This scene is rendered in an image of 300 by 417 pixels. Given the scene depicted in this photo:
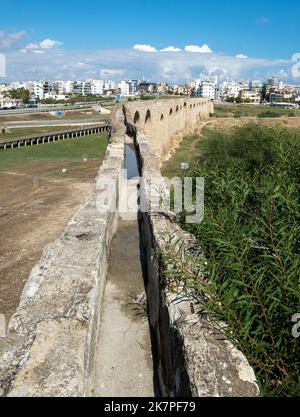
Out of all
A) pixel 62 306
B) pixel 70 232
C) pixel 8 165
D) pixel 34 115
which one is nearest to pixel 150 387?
pixel 62 306

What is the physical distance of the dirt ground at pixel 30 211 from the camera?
9867mm

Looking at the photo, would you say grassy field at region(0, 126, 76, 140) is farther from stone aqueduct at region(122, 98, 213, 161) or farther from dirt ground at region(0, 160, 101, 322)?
dirt ground at region(0, 160, 101, 322)

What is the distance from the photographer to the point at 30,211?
50.9ft

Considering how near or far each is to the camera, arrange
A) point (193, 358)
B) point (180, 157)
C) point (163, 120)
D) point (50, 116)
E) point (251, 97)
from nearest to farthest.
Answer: point (193, 358)
point (180, 157)
point (163, 120)
point (50, 116)
point (251, 97)

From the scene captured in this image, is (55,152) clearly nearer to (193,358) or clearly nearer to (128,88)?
(193,358)

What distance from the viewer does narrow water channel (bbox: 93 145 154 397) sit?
3615mm

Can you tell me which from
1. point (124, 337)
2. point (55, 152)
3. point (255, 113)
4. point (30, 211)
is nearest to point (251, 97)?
point (255, 113)

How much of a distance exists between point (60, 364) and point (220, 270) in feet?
4.67

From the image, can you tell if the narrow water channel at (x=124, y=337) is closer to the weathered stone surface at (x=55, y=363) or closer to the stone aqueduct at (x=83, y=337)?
the stone aqueduct at (x=83, y=337)

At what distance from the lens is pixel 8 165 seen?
25.0m

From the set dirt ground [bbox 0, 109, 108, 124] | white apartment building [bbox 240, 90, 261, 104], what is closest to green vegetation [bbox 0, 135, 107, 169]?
dirt ground [bbox 0, 109, 108, 124]

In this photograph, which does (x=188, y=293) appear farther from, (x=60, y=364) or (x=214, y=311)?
(x=60, y=364)

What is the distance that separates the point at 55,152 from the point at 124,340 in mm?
27912

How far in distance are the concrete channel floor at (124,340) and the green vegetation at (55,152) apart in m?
21.5
